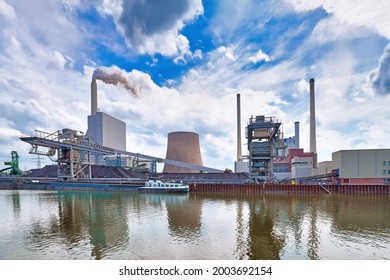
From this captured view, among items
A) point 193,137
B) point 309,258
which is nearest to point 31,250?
point 309,258

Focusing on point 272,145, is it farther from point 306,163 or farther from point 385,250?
point 385,250

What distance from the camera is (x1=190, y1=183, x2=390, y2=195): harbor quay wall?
32.6 m

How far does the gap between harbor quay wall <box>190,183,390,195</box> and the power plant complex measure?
1.55 m

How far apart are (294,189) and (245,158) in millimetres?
11283

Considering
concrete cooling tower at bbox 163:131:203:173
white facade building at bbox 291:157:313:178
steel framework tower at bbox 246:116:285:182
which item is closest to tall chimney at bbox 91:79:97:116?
concrete cooling tower at bbox 163:131:203:173

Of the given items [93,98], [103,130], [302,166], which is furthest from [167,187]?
[93,98]

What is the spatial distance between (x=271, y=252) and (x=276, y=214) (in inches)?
362

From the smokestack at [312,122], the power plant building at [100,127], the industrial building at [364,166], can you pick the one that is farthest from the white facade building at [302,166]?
the power plant building at [100,127]

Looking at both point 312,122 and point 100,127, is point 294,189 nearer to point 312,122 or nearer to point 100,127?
point 312,122

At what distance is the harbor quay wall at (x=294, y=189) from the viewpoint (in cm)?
3262

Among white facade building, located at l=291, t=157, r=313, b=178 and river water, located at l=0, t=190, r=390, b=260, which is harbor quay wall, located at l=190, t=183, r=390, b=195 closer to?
river water, located at l=0, t=190, r=390, b=260

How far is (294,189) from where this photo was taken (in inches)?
1395

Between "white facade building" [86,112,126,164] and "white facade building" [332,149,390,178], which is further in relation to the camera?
"white facade building" [86,112,126,164]

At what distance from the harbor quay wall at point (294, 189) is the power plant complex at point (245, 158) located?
155 cm
